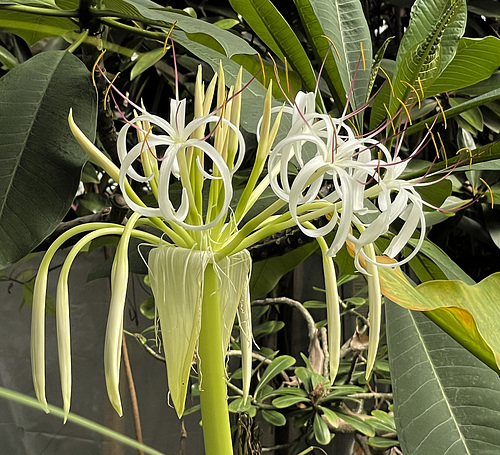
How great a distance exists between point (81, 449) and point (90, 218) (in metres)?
0.73

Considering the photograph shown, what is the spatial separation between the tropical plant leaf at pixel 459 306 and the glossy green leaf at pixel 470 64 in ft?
0.81

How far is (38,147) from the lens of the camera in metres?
0.37

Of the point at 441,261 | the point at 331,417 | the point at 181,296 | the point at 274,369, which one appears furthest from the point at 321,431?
the point at 181,296

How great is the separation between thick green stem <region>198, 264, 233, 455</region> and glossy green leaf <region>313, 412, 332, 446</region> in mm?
603

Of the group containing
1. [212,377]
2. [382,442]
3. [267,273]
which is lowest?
[382,442]

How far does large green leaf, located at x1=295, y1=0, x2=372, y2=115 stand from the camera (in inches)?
18.3

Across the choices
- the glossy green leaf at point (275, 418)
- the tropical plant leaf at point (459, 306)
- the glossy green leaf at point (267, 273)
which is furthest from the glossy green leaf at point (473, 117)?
the tropical plant leaf at point (459, 306)

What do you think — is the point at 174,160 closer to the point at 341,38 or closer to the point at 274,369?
the point at 341,38

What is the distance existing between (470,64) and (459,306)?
0.30 m

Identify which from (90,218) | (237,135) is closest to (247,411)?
(90,218)

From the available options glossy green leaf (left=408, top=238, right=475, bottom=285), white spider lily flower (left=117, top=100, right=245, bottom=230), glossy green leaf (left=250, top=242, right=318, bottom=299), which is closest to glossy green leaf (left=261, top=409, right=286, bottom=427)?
glossy green leaf (left=250, top=242, right=318, bottom=299)

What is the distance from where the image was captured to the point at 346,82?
479 millimetres

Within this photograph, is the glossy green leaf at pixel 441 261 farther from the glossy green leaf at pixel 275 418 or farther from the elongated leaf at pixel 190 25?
the glossy green leaf at pixel 275 418

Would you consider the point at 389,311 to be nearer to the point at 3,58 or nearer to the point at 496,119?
the point at 3,58
